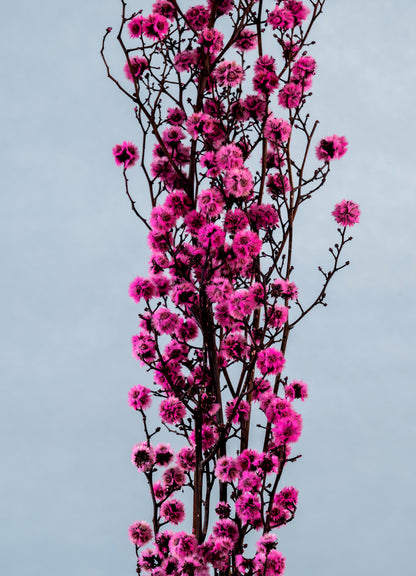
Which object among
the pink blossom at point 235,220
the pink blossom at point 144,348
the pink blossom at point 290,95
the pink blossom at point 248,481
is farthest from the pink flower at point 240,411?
the pink blossom at point 290,95

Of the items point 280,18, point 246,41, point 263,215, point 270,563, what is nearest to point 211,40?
point 246,41

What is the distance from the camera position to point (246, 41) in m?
2.59

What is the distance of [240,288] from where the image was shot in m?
2.28

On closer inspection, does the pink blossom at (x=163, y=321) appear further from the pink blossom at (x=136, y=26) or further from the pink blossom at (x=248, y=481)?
the pink blossom at (x=136, y=26)

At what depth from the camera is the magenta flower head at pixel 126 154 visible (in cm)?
236

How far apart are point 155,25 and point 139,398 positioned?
1253 millimetres

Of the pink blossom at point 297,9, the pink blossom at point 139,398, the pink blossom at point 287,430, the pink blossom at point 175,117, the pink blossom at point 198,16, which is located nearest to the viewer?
the pink blossom at point 287,430

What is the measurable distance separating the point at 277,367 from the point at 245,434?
23 cm

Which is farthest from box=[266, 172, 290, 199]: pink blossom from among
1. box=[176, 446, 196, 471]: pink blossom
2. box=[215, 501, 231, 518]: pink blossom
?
box=[215, 501, 231, 518]: pink blossom

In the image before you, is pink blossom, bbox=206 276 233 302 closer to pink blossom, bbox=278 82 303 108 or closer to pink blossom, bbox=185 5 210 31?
pink blossom, bbox=278 82 303 108

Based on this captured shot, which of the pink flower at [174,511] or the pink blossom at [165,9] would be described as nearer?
the pink flower at [174,511]

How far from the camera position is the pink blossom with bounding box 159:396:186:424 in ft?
7.36

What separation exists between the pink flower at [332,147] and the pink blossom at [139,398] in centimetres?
100

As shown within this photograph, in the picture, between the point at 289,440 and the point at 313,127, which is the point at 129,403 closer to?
the point at 289,440
